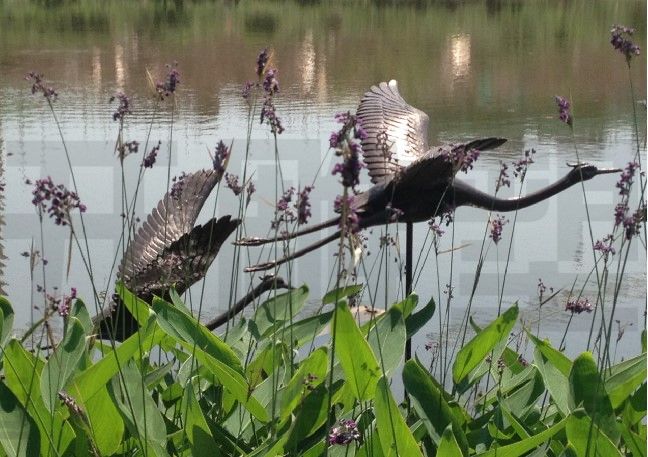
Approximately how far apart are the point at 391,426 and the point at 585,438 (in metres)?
0.25

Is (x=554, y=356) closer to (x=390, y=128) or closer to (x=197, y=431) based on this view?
(x=197, y=431)

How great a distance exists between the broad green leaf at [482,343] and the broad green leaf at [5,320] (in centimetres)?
73

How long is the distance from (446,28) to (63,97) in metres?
4.06

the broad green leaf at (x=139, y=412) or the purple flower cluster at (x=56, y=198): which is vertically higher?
the purple flower cluster at (x=56, y=198)

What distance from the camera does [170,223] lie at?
7.46 feet

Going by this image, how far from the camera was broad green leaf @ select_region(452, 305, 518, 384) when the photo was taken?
1.81m

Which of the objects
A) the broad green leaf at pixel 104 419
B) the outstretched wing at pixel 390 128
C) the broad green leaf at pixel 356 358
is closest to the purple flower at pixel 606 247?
the broad green leaf at pixel 356 358

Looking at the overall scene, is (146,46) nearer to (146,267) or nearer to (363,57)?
(363,57)

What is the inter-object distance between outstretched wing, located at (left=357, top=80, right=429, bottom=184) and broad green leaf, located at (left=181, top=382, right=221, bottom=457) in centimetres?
88

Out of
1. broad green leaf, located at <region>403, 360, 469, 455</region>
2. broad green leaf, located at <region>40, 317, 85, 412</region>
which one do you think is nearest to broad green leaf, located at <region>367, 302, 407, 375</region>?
broad green leaf, located at <region>403, 360, 469, 455</region>

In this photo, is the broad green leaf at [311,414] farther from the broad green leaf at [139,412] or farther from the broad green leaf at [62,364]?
the broad green leaf at [62,364]

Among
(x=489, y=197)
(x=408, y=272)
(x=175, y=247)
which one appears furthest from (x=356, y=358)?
(x=489, y=197)

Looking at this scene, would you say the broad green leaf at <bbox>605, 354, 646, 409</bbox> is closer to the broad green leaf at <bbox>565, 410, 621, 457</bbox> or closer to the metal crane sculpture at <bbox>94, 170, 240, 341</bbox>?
the broad green leaf at <bbox>565, 410, 621, 457</bbox>

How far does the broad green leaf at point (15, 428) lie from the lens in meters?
1.55
